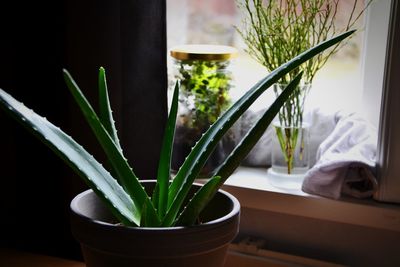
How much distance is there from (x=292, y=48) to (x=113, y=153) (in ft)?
1.54

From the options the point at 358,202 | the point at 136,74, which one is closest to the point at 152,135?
the point at 136,74

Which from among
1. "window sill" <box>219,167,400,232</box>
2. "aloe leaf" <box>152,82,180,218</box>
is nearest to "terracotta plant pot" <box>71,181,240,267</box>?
"aloe leaf" <box>152,82,180,218</box>

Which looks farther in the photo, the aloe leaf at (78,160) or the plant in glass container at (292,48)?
the plant in glass container at (292,48)

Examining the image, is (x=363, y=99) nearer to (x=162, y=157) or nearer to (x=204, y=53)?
(x=204, y=53)

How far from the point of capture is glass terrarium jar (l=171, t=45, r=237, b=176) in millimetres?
1127

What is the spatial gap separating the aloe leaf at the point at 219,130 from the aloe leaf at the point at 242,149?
3 cm

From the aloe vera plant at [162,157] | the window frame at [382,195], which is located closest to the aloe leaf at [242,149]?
the aloe vera plant at [162,157]

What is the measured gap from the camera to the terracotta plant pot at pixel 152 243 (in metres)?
0.67

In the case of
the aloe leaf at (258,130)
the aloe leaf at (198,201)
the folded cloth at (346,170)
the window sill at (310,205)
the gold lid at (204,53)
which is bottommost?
the window sill at (310,205)

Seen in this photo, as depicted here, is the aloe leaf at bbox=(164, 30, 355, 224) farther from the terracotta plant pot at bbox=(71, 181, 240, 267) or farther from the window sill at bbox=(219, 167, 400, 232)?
the window sill at bbox=(219, 167, 400, 232)

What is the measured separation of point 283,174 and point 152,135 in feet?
0.90

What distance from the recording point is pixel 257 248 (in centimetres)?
115

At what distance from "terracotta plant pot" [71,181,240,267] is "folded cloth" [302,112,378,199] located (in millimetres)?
381

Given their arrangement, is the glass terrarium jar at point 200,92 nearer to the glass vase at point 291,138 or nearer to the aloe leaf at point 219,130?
the glass vase at point 291,138
